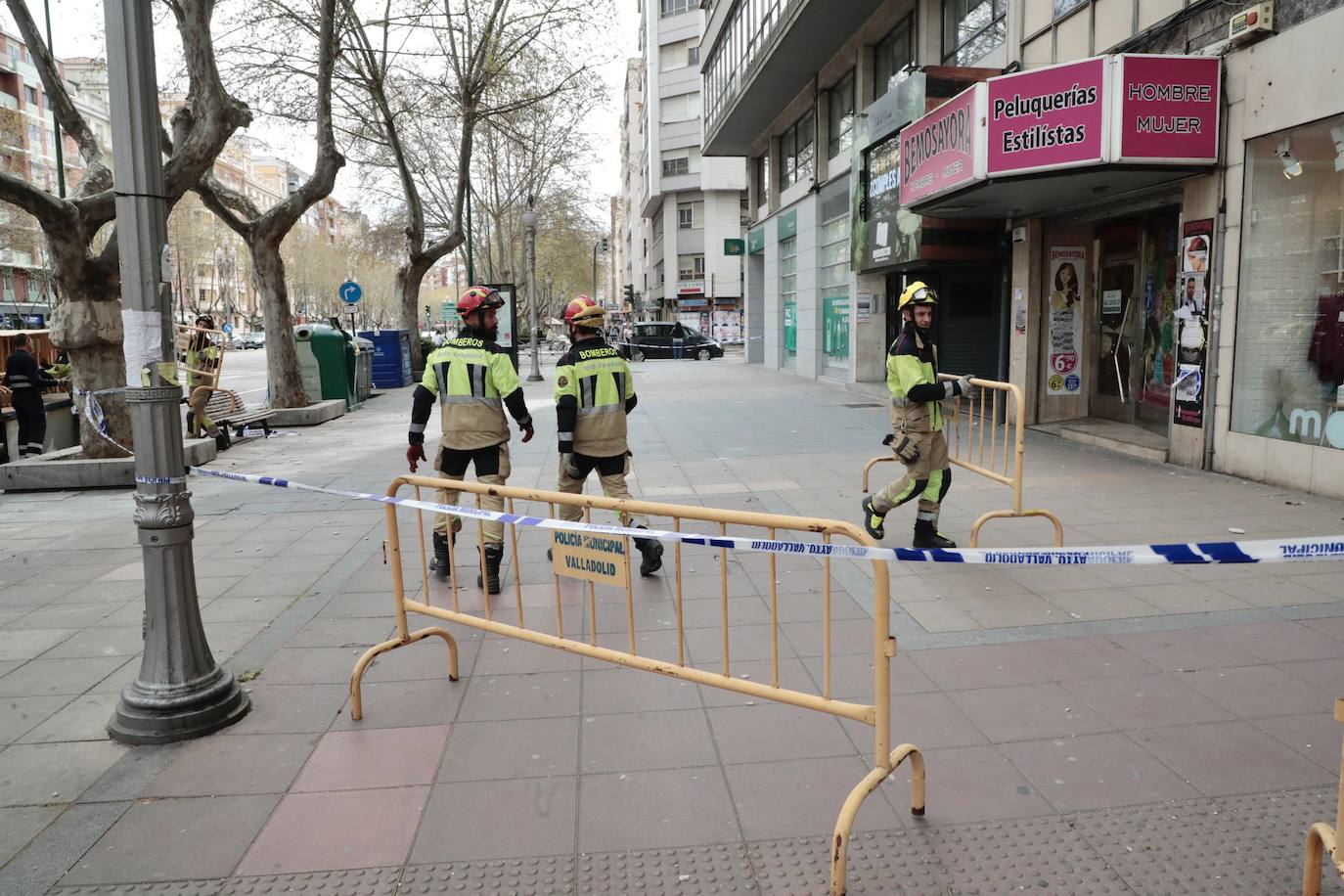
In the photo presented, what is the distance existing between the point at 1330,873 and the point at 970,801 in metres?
1.02

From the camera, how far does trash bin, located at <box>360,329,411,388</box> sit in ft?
80.3

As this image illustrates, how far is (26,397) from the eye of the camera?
470 inches

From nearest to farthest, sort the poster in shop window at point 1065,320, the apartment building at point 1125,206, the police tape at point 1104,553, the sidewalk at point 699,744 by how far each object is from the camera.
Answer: the police tape at point 1104,553, the sidewalk at point 699,744, the apartment building at point 1125,206, the poster in shop window at point 1065,320

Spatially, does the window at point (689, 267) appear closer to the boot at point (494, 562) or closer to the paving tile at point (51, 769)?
the boot at point (494, 562)

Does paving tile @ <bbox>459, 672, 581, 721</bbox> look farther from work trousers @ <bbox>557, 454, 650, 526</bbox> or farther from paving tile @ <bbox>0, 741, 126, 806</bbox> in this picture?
work trousers @ <bbox>557, 454, 650, 526</bbox>

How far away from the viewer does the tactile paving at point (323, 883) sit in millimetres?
2762

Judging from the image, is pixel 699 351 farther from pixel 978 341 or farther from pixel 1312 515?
pixel 1312 515

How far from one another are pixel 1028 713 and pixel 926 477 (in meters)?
2.52

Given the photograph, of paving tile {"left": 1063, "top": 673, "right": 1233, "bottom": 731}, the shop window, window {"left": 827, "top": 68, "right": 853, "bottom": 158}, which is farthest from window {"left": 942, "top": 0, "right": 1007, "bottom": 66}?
paving tile {"left": 1063, "top": 673, "right": 1233, "bottom": 731}

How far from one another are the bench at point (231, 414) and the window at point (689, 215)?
4698 cm

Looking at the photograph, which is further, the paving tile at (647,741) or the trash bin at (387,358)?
the trash bin at (387,358)

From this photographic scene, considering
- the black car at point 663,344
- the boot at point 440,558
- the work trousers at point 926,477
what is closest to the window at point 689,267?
the black car at point 663,344

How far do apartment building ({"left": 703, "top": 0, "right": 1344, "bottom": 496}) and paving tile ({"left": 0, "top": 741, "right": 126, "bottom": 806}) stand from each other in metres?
8.76

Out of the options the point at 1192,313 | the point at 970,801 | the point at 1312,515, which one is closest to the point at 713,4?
the point at 1192,313
